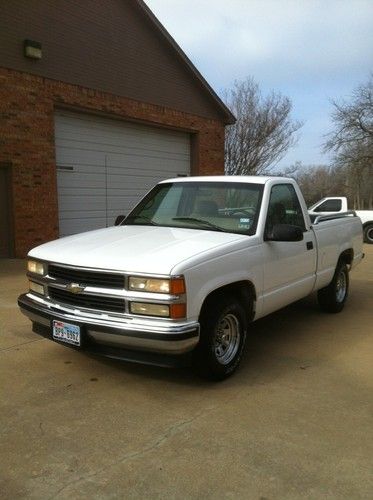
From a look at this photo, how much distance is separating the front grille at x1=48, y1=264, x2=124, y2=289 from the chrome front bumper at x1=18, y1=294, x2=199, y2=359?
10.2 inches

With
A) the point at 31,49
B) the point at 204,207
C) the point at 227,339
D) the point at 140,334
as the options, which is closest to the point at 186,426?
the point at 140,334

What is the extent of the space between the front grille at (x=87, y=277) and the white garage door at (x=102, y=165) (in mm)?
8190

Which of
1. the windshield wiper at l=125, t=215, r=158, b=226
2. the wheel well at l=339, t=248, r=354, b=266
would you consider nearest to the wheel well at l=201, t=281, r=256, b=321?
the windshield wiper at l=125, t=215, r=158, b=226

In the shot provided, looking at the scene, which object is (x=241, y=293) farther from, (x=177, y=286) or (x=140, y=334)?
(x=140, y=334)

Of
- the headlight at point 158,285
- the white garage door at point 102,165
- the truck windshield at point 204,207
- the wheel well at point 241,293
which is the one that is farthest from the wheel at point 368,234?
the headlight at point 158,285

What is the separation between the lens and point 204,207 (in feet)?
17.5

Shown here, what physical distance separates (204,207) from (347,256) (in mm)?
2891

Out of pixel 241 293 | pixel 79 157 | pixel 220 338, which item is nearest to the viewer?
pixel 220 338

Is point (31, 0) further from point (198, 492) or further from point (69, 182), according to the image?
point (198, 492)

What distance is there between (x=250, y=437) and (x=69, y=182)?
32.8ft

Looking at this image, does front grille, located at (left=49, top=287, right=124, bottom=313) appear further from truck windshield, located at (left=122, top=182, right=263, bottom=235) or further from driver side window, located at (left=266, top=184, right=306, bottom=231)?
driver side window, located at (left=266, top=184, right=306, bottom=231)

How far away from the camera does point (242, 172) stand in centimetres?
2689

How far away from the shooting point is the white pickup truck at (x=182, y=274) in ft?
12.6

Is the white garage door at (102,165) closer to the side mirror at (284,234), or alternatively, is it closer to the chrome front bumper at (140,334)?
the side mirror at (284,234)
